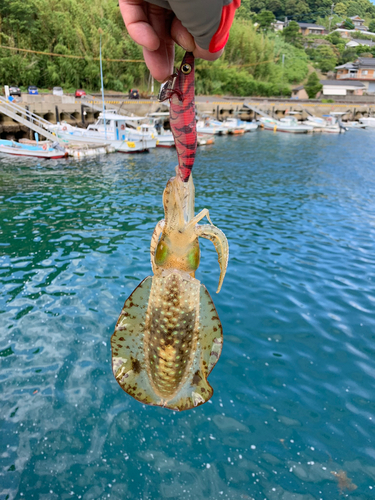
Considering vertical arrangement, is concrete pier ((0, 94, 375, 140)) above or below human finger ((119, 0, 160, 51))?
above

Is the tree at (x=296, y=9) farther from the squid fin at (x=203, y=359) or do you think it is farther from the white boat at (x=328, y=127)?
the squid fin at (x=203, y=359)

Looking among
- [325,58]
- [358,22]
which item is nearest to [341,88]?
[325,58]

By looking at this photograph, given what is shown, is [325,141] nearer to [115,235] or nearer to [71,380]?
[115,235]

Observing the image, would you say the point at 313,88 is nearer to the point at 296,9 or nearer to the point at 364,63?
the point at 364,63

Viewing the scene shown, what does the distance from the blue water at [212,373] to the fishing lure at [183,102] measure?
13.0 ft

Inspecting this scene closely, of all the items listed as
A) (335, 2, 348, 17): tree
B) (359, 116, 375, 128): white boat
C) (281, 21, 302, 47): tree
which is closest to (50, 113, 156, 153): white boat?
(359, 116, 375, 128): white boat

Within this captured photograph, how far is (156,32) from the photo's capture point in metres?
1.67

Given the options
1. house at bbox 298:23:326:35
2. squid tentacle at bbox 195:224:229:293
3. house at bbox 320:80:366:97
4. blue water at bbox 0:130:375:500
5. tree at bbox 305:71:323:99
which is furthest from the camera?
house at bbox 298:23:326:35

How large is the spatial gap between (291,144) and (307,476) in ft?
116

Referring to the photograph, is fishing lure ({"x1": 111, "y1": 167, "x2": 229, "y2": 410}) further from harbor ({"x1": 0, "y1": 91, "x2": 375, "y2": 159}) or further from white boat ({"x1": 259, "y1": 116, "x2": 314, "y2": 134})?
white boat ({"x1": 259, "y1": 116, "x2": 314, "y2": 134})

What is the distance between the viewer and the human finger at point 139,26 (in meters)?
1.60

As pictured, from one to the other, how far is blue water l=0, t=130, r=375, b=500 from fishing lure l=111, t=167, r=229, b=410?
2076 millimetres

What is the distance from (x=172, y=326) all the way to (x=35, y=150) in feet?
81.9

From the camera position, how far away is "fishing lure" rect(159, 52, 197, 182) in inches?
63.8
